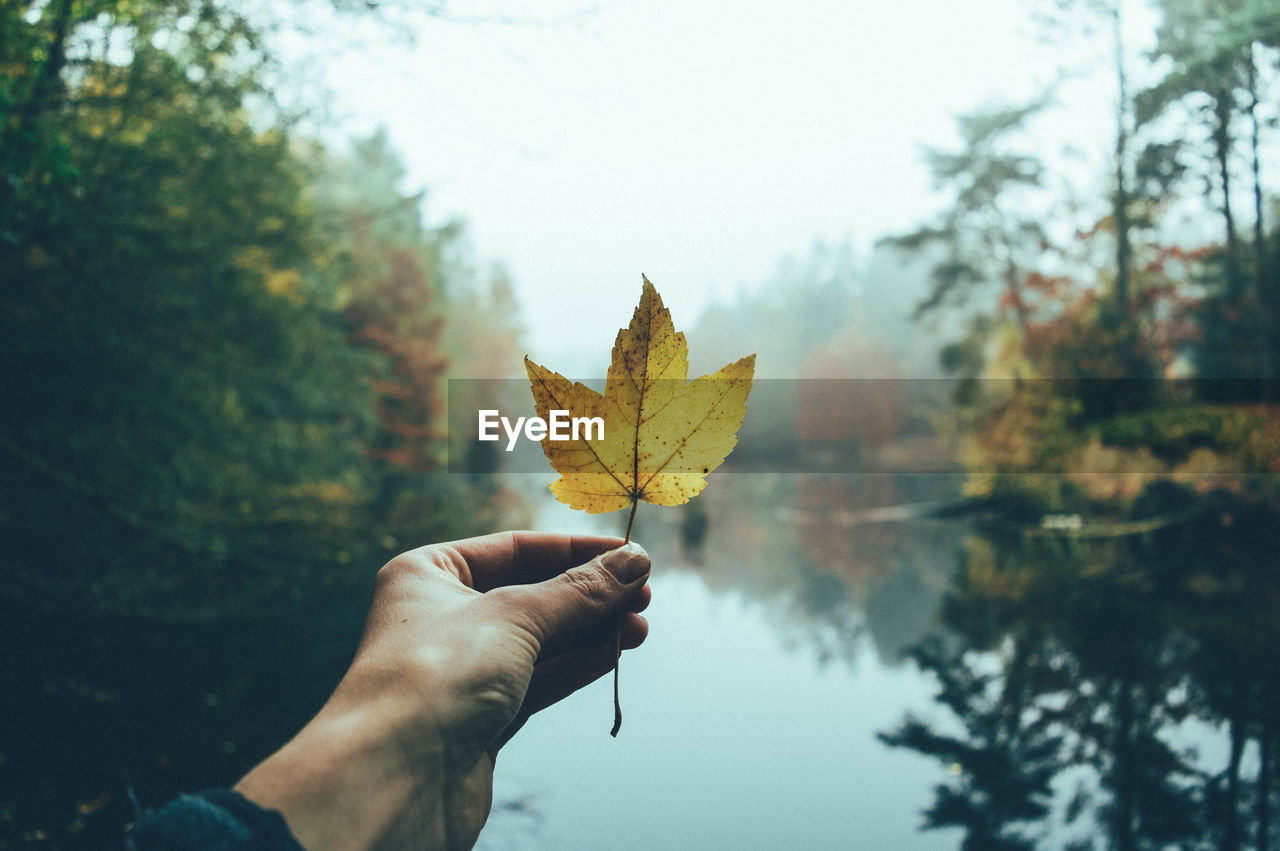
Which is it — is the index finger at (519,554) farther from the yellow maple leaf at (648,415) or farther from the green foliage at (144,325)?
the green foliage at (144,325)

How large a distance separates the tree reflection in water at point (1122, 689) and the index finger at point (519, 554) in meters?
3.53

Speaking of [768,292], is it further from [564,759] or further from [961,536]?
[564,759]

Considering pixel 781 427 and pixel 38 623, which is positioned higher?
pixel 781 427

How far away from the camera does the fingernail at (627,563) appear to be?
80 cm

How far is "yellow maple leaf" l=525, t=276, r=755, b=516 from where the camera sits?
54 cm

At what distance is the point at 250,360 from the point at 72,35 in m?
3.00

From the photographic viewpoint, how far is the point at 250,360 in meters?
6.38

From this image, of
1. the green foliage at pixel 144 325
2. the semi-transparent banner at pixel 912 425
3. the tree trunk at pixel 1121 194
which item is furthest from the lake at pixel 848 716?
the tree trunk at pixel 1121 194

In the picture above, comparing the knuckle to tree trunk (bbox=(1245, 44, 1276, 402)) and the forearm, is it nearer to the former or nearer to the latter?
the forearm

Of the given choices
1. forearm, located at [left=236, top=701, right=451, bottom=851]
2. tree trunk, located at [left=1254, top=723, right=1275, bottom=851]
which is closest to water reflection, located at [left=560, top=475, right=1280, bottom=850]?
tree trunk, located at [left=1254, top=723, right=1275, bottom=851]

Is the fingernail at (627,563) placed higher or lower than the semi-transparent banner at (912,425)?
lower

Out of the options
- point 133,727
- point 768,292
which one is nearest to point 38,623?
point 133,727

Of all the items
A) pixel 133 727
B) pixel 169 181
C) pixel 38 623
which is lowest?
pixel 133 727

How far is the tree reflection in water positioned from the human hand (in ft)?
11.8
